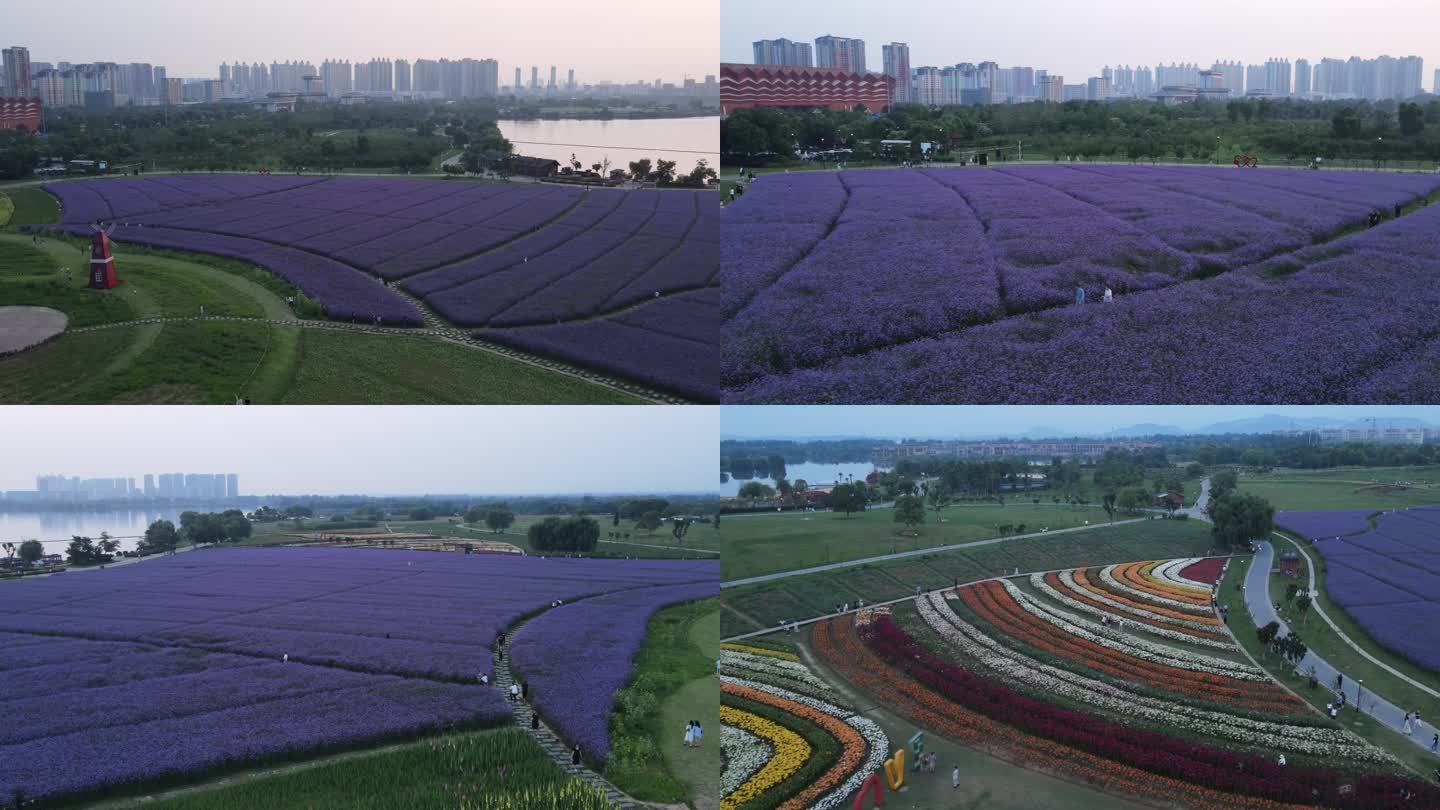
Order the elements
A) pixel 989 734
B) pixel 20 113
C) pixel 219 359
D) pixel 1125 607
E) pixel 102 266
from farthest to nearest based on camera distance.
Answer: pixel 20 113 < pixel 102 266 < pixel 219 359 < pixel 1125 607 < pixel 989 734

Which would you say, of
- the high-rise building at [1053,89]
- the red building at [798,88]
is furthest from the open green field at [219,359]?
the high-rise building at [1053,89]

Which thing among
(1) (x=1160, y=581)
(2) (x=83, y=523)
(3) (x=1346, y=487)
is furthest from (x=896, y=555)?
(2) (x=83, y=523)

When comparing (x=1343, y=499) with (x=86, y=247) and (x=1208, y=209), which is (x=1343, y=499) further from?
(x=86, y=247)

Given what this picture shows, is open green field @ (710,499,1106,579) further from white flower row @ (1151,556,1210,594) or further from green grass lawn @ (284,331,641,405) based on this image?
green grass lawn @ (284,331,641,405)

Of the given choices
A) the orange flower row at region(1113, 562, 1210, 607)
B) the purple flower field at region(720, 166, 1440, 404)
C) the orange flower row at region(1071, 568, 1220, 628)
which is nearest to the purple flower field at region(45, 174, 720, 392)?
the purple flower field at region(720, 166, 1440, 404)

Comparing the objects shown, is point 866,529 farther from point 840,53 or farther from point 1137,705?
point 840,53

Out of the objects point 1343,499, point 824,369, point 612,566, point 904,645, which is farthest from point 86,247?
point 1343,499
